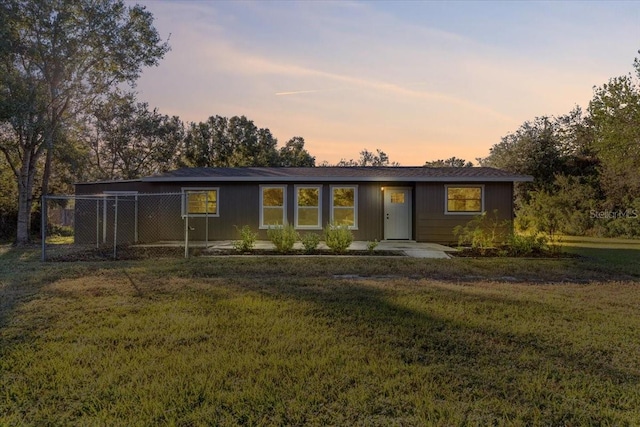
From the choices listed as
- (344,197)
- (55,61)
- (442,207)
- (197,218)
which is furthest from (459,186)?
(55,61)

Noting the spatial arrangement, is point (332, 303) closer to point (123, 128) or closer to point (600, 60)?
point (600, 60)

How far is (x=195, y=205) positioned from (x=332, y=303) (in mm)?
10144

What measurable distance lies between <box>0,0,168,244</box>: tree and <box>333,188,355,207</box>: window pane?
9.07 meters

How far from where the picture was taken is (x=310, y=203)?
13781 mm

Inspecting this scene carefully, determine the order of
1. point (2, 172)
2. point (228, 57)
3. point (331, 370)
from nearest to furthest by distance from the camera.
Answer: point (331, 370) < point (228, 57) < point (2, 172)

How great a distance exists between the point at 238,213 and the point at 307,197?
2341 millimetres

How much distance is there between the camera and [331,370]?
10.2ft

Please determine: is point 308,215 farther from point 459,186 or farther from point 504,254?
point 504,254

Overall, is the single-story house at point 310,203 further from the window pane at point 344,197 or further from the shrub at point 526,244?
the shrub at point 526,244

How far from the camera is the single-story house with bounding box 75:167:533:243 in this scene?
13.4 meters

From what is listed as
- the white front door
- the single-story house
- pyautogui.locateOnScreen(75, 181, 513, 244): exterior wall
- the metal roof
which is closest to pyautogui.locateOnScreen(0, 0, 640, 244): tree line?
the metal roof

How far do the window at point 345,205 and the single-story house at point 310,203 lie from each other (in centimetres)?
3

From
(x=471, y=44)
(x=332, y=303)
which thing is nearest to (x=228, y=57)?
(x=471, y=44)

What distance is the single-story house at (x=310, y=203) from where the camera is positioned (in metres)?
13.4
